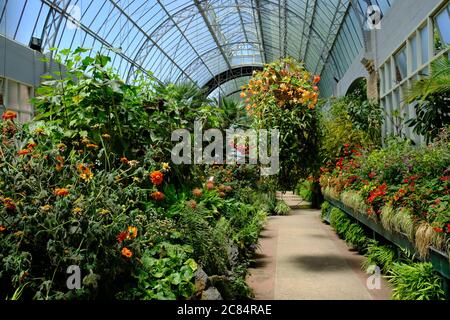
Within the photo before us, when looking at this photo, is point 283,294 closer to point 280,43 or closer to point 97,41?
point 97,41

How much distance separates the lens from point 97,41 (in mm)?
19219

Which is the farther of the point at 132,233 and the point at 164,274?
the point at 164,274

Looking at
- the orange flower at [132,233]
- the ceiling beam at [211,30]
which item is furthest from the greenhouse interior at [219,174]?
the ceiling beam at [211,30]

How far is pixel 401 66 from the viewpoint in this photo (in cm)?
1023

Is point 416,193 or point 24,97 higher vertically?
point 24,97

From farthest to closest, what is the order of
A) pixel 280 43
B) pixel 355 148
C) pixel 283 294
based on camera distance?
pixel 280 43 < pixel 355 148 < pixel 283 294

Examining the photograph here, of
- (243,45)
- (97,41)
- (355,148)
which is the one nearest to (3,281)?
(355,148)

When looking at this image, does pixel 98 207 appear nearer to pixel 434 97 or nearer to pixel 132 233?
pixel 132 233

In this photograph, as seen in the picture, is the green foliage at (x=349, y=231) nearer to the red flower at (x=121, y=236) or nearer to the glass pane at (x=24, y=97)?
the red flower at (x=121, y=236)

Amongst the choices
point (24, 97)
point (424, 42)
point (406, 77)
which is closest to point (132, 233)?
point (424, 42)

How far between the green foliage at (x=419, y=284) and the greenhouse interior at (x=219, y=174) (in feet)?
0.06

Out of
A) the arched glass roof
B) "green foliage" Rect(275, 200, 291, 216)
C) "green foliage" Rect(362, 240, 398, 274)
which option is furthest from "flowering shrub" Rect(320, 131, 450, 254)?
"green foliage" Rect(275, 200, 291, 216)

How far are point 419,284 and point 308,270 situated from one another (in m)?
2.22
